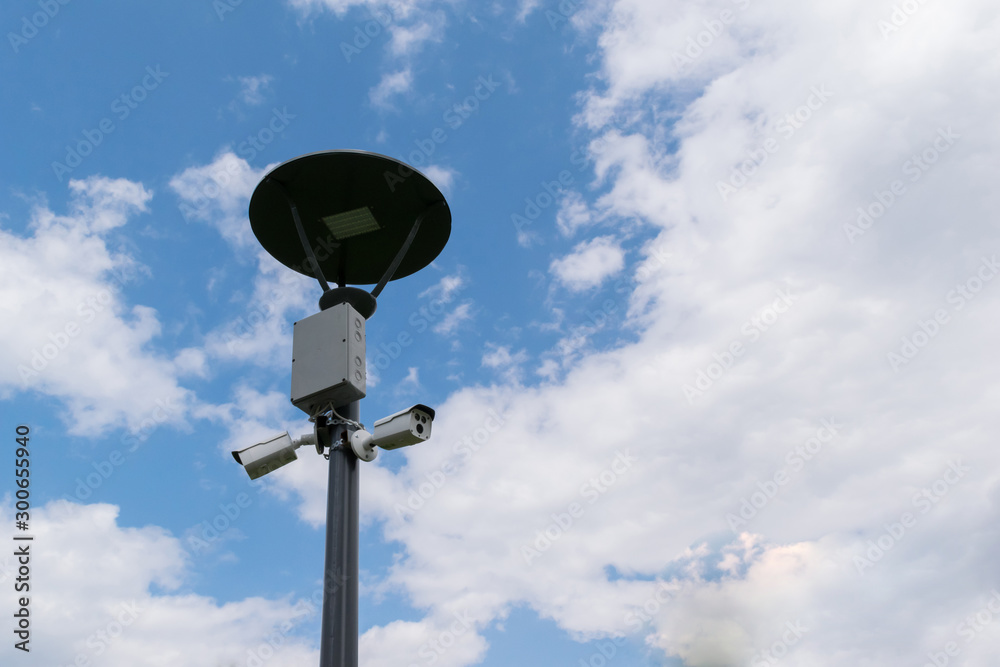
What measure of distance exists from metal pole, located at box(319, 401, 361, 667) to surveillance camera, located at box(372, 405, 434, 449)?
0.28 meters

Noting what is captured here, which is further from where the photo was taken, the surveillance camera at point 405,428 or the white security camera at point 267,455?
the white security camera at point 267,455

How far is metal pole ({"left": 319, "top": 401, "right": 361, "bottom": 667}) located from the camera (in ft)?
14.2

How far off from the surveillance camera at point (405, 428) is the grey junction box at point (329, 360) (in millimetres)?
352

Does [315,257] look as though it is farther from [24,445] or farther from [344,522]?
[24,445]

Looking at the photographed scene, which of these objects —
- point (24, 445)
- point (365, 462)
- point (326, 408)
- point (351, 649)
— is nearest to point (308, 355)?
point (326, 408)

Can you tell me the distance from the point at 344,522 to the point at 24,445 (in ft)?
16.9

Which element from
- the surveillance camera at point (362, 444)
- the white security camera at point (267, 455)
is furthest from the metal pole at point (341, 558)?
the white security camera at point (267, 455)

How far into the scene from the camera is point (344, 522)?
470 cm

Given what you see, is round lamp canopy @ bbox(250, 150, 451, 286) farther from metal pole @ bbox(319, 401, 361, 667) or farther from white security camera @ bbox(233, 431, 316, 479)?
white security camera @ bbox(233, 431, 316, 479)

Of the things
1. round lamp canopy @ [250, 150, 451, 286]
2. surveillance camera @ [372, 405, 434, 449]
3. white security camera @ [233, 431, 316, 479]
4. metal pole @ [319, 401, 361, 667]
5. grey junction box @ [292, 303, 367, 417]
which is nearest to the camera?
metal pole @ [319, 401, 361, 667]

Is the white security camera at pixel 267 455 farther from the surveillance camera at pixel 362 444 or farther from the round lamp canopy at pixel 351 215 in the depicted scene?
the round lamp canopy at pixel 351 215

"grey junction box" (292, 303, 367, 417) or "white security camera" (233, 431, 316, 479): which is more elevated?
"grey junction box" (292, 303, 367, 417)

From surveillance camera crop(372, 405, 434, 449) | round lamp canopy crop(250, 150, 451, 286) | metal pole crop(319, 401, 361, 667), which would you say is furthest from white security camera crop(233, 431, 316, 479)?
round lamp canopy crop(250, 150, 451, 286)

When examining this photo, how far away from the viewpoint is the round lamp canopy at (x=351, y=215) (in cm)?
530
